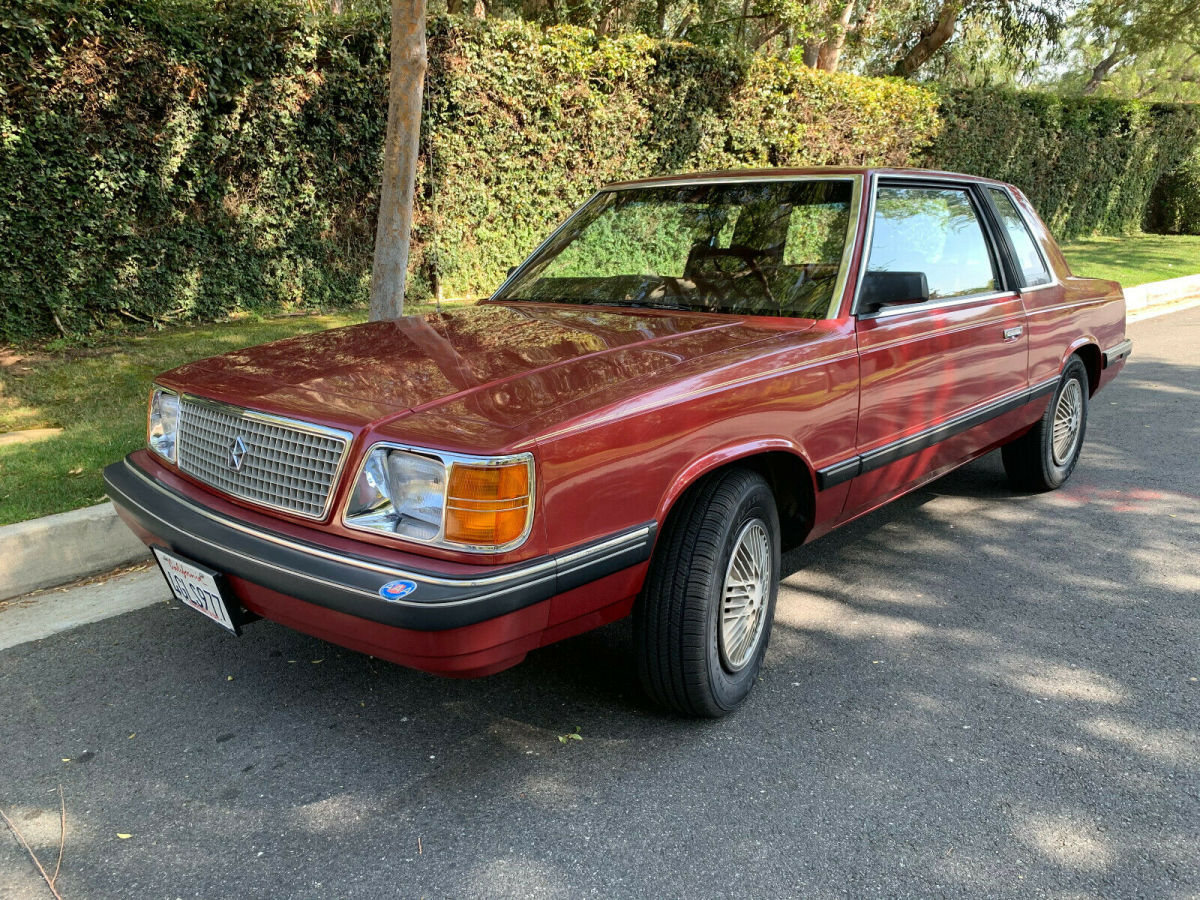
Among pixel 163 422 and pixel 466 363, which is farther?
pixel 163 422

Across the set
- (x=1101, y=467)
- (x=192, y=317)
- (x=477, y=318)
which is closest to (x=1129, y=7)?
(x=1101, y=467)

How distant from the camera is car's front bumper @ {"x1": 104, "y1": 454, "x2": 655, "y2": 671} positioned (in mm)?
2096

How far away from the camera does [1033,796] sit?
94.9 inches

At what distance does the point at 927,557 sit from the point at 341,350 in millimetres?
2686

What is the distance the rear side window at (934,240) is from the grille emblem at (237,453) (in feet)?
7.23

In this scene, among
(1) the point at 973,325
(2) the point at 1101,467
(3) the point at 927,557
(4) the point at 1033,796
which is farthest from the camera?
(2) the point at 1101,467

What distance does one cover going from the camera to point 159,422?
2.99 metres

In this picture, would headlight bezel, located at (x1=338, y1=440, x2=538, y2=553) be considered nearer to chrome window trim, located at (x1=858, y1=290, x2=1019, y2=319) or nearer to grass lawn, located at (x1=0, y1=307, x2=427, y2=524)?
chrome window trim, located at (x1=858, y1=290, x2=1019, y2=319)

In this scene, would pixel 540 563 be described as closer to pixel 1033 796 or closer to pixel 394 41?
pixel 1033 796

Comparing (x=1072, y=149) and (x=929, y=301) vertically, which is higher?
(x=1072, y=149)

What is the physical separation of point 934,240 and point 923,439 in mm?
862

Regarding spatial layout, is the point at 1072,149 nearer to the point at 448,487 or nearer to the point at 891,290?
the point at 891,290

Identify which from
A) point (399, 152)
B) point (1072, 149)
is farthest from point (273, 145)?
point (1072, 149)

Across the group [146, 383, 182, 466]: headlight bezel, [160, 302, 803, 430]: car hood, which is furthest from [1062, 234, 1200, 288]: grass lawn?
[146, 383, 182, 466]: headlight bezel
